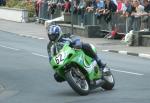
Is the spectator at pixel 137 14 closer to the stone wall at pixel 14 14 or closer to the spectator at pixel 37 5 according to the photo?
the spectator at pixel 37 5

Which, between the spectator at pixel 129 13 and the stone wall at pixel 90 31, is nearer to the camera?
the spectator at pixel 129 13

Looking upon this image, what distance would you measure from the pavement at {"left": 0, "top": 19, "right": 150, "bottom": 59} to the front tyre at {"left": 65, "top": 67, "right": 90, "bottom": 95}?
10204mm

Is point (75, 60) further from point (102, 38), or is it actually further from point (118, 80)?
point (102, 38)

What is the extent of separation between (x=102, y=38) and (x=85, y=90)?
19622 millimetres

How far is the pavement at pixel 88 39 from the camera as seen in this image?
26228 millimetres

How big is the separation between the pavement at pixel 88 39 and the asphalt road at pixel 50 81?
961 millimetres

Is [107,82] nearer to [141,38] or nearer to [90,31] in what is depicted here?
[141,38]

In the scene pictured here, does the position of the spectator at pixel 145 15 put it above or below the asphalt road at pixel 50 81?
above

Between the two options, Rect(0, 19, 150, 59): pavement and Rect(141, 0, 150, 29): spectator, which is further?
Rect(141, 0, 150, 29): spectator

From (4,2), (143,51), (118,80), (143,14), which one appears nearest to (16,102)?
(118,80)

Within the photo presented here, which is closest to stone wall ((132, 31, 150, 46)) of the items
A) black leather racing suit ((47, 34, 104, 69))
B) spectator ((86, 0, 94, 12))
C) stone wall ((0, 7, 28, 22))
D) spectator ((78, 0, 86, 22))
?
spectator ((86, 0, 94, 12))

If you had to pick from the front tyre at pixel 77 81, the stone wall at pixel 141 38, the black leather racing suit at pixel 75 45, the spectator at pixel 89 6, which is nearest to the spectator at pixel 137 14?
the stone wall at pixel 141 38

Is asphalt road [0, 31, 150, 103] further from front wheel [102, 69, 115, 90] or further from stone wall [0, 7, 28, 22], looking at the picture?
stone wall [0, 7, 28, 22]

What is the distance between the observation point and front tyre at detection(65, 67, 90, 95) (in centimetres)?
1355
